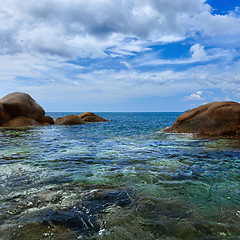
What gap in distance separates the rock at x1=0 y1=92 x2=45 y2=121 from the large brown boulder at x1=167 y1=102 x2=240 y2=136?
19.6 metres

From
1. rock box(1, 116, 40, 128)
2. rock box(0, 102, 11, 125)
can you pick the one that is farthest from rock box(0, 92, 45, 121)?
rock box(1, 116, 40, 128)

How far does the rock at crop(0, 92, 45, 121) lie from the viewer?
24.7m

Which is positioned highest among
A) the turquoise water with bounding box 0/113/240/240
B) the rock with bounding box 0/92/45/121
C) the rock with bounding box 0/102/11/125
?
the rock with bounding box 0/92/45/121

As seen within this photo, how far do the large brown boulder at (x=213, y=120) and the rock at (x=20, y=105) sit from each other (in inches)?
772

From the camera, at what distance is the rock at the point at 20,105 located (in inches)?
971

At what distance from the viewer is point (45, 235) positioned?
2709mm

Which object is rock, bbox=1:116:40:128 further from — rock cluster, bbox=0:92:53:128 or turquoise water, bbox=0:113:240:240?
turquoise water, bbox=0:113:240:240

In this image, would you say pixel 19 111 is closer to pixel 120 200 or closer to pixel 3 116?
pixel 3 116

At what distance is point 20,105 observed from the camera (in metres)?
25.0

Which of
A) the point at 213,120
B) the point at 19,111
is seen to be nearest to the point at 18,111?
the point at 19,111

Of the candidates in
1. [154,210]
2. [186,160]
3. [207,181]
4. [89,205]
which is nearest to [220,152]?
[186,160]

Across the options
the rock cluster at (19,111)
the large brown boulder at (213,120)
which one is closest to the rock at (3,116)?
the rock cluster at (19,111)

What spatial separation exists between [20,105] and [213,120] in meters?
22.5

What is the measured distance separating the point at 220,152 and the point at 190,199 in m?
5.56
